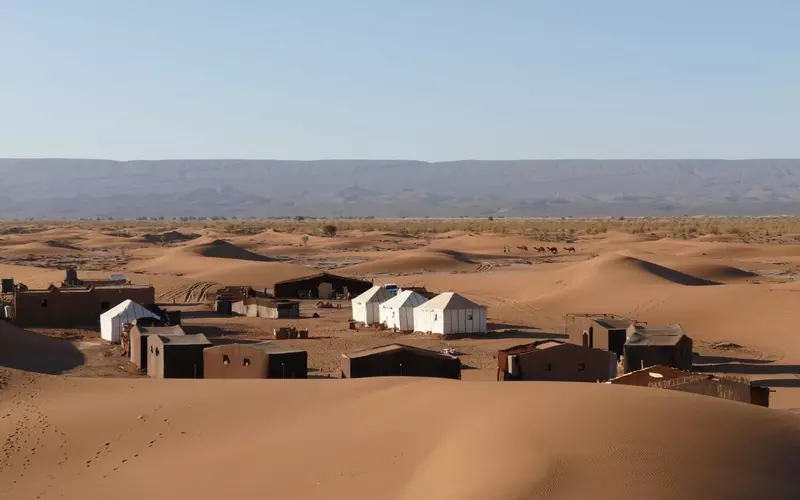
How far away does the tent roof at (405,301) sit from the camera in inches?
1533

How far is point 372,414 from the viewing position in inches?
733

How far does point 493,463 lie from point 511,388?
464cm

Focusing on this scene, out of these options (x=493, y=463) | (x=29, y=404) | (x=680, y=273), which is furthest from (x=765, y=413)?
(x=680, y=273)

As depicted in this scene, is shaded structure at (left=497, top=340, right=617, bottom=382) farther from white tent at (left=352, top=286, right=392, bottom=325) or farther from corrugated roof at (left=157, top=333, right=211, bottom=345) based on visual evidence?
white tent at (left=352, top=286, right=392, bottom=325)

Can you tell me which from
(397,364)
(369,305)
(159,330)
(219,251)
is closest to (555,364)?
(397,364)

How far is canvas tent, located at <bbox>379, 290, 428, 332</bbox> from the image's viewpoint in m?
38.7

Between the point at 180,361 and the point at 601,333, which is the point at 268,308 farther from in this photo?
the point at 601,333

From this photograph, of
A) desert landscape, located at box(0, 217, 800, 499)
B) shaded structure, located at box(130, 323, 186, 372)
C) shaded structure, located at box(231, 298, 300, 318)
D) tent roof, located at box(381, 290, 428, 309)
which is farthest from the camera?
shaded structure, located at box(231, 298, 300, 318)

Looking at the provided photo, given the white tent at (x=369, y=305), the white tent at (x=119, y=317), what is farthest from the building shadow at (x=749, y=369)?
the white tent at (x=119, y=317)

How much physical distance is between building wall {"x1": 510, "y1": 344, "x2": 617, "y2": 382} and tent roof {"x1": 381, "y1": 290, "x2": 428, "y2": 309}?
12932 mm

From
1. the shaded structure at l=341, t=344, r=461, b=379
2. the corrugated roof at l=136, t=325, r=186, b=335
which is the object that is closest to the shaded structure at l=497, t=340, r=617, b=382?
the shaded structure at l=341, t=344, r=461, b=379

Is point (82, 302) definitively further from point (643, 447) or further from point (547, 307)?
point (643, 447)

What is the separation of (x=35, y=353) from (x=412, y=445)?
17.9m

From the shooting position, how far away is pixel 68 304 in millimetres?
39594
